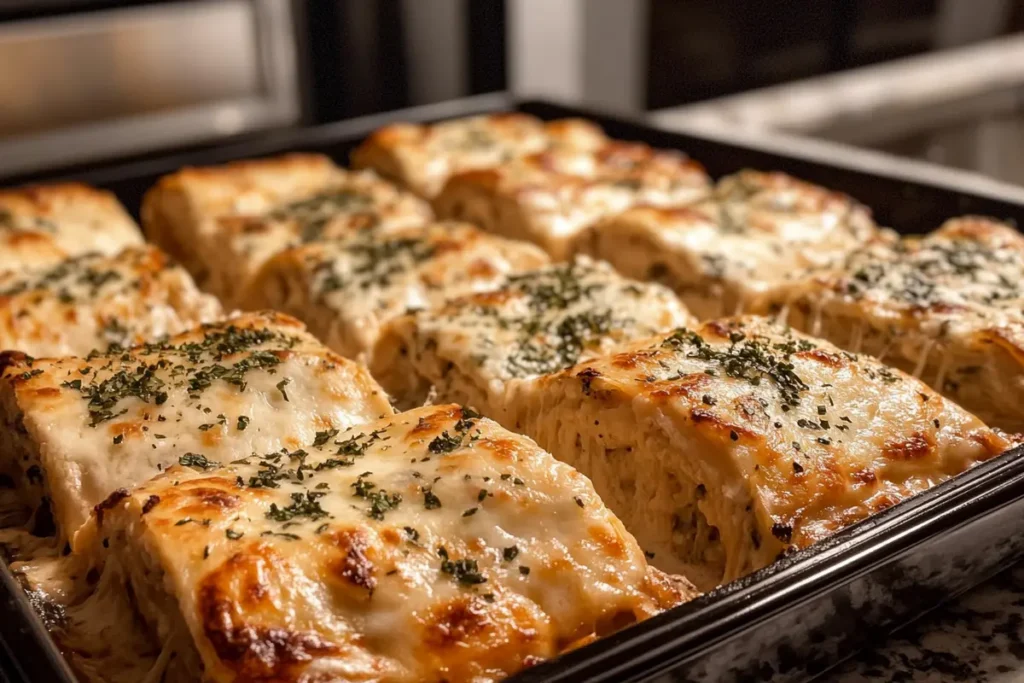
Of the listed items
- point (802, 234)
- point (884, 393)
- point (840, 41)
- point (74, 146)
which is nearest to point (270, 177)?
point (74, 146)

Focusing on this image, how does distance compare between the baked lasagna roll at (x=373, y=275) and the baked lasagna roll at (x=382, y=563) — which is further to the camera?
the baked lasagna roll at (x=373, y=275)

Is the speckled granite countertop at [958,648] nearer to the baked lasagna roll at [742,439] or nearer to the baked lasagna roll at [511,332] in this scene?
the baked lasagna roll at [742,439]

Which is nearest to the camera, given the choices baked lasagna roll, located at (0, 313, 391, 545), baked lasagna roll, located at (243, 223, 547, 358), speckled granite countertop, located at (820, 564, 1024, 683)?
speckled granite countertop, located at (820, 564, 1024, 683)

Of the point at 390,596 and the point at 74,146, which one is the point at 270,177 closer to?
the point at 74,146

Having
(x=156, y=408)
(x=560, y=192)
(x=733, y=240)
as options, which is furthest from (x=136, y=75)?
(x=156, y=408)

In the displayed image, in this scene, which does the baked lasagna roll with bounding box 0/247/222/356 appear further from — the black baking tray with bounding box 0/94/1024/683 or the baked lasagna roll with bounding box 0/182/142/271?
the black baking tray with bounding box 0/94/1024/683

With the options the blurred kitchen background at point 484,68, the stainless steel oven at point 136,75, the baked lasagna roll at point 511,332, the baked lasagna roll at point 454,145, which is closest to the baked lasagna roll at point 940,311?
the baked lasagna roll at point 511,332

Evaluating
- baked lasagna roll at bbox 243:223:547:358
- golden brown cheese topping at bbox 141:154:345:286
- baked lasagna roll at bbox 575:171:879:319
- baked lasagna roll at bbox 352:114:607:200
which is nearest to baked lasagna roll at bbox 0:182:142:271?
golden brown cheese topping at bbox 141:154:345:286
